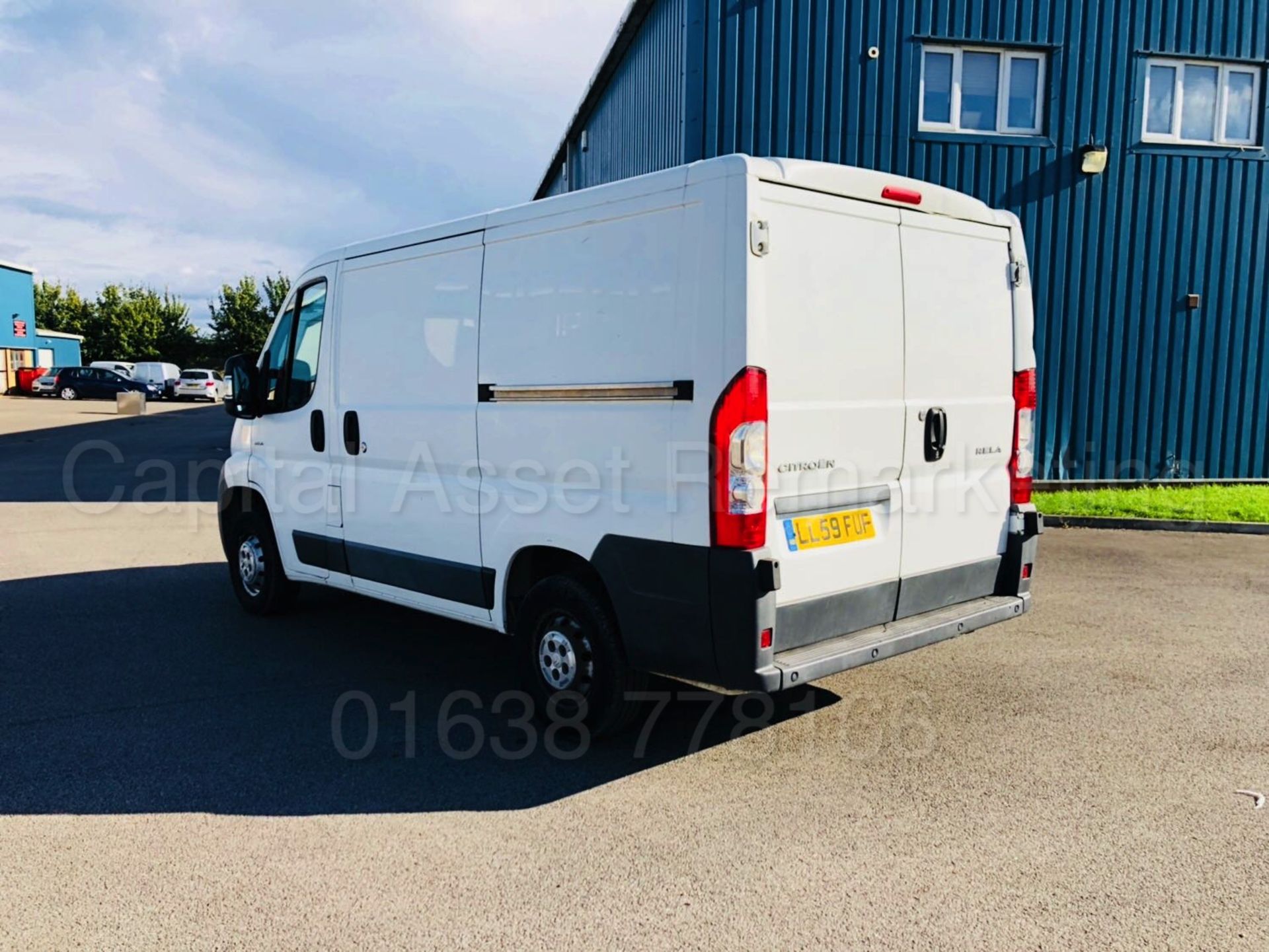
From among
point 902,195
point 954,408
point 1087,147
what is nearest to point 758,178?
point 902,195

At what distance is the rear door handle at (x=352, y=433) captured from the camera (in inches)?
226

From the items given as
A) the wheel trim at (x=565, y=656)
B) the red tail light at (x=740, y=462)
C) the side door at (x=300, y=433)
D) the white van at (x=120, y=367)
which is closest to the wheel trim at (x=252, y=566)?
the side door at (x=300, y=433)

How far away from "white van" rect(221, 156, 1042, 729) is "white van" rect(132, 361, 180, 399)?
46.2m

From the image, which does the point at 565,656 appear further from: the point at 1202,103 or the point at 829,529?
the point at 1202,103

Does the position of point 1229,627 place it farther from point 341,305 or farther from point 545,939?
point 341,305

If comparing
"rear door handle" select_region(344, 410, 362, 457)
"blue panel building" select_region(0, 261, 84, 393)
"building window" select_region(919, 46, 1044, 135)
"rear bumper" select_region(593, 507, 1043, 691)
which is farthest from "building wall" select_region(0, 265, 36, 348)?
"rear bumper" select_region(593, 507, 1043, 691)

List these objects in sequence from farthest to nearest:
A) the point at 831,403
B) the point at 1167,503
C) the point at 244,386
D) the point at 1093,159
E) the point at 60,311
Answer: the point at 60,311
the point at 1093,159
the point at 1167,503
the point at 244,386
the point at 831,403

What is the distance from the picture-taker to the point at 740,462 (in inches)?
151

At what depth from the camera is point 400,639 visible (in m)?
6.42

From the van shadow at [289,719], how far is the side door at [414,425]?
0.56 meters

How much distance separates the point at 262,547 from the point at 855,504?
4326mm

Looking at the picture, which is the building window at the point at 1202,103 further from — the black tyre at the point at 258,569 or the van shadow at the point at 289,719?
the black tyre at the point at 258,569

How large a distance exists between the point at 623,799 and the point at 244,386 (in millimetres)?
4135

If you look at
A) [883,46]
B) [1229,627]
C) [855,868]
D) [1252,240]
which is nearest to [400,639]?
[855,868]
